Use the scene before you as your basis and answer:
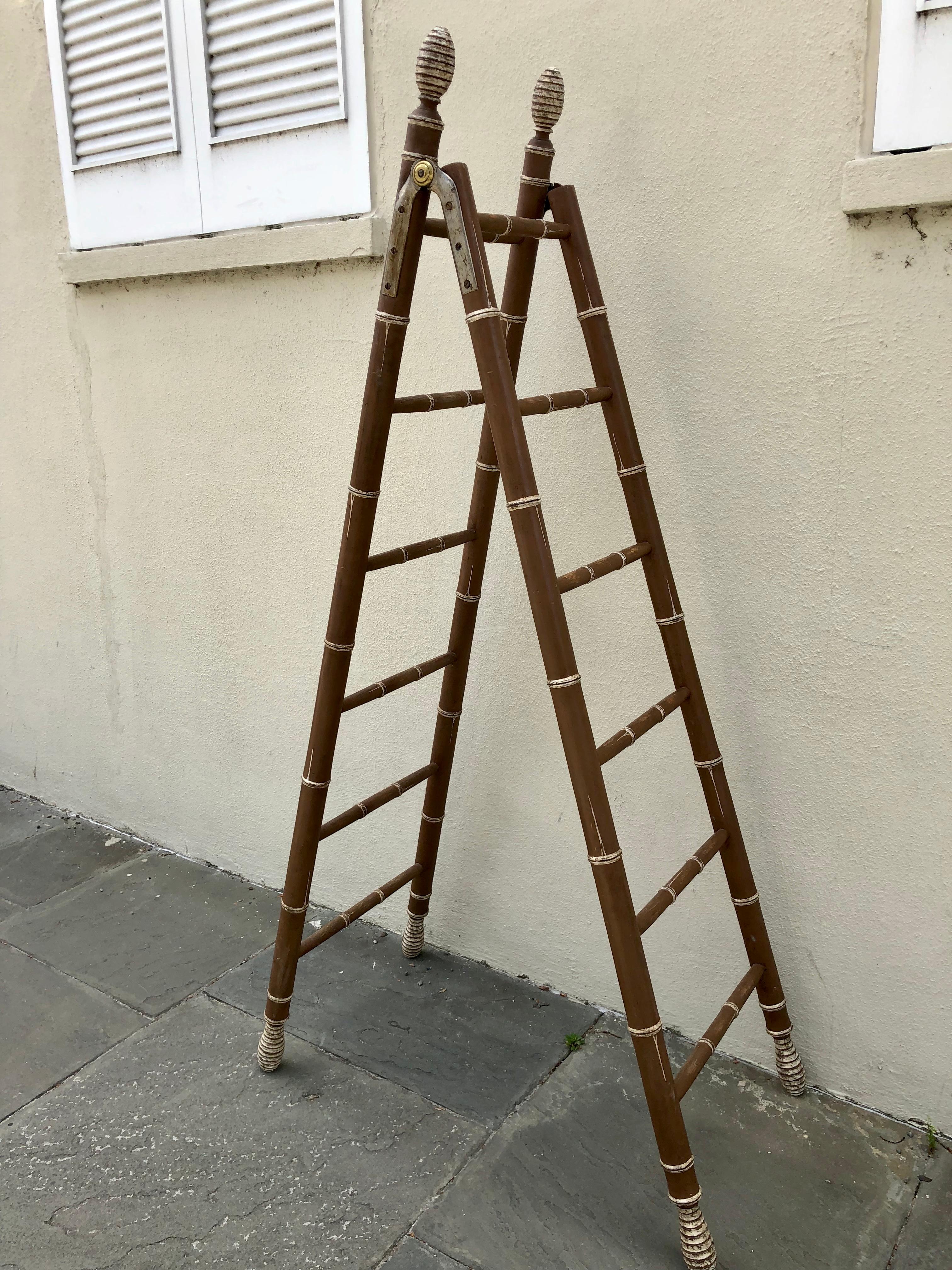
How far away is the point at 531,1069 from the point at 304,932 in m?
0.71

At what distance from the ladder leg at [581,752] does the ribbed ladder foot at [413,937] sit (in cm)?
89

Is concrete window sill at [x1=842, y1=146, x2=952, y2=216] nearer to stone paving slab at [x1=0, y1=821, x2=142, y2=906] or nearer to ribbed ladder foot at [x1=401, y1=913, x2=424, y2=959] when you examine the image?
ribbed ladder foot at [x1=401, y1=913, x2=424, y2=959]

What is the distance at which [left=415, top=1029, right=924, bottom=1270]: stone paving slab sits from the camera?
1.58 meters

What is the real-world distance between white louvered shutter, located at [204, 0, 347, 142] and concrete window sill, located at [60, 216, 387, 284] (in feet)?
0.72

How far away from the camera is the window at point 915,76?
1.47 metres

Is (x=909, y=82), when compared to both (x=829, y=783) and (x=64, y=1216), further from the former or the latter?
(x=64, y=1216)

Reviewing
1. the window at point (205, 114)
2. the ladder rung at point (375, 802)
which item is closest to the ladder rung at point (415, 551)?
the ladder rung at point (375, 802)

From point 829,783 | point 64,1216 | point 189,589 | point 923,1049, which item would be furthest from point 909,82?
point 64,1216

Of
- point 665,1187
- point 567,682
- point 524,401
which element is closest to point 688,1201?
point 665,1187

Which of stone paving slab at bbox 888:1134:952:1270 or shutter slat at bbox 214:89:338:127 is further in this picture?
shutter slat at bbox 214:89:338:127

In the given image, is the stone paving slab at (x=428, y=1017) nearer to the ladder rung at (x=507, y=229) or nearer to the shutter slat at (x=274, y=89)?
the ladder rung at (x=507, y=229)

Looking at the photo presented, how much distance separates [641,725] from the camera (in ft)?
5.32

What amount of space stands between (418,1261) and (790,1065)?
2.51 ft

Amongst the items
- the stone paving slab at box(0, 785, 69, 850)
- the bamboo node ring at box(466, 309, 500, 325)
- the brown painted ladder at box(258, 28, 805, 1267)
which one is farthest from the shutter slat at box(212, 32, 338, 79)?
the stone paving slab at box(0, 785, 69, 850)
